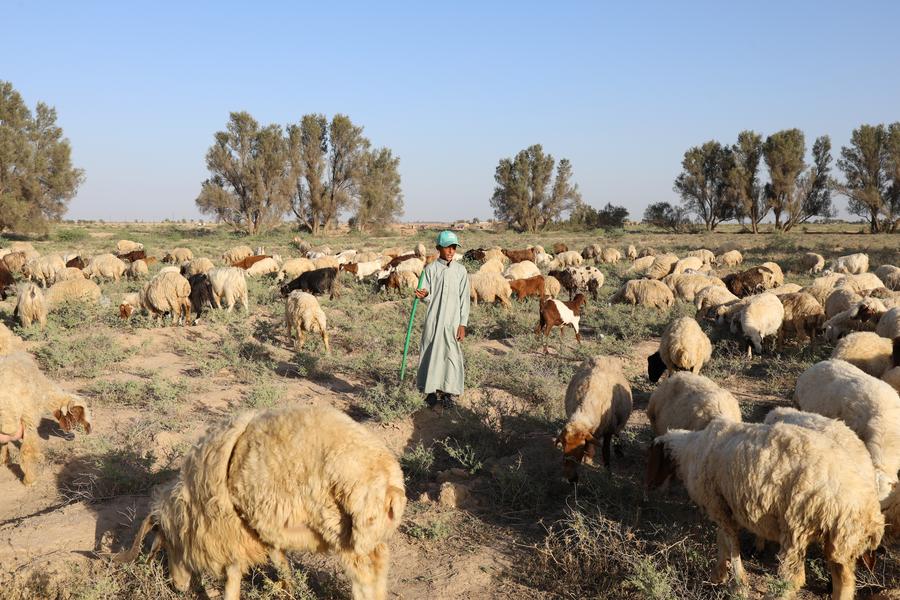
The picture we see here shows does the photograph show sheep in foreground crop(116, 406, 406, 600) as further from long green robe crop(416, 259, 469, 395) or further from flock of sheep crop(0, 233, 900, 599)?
long green robe crop(416, 259, 469, 395)

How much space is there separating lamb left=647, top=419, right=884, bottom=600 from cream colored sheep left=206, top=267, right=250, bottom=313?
1229cm

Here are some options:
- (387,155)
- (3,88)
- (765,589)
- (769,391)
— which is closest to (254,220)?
(387,155)

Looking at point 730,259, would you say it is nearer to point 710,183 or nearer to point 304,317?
point 304,317

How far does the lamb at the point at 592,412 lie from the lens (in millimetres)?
5242

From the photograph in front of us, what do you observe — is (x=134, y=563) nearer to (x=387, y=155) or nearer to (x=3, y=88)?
(x=3, y=88)

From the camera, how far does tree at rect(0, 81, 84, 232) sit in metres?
35.5

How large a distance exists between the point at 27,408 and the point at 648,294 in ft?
42.2

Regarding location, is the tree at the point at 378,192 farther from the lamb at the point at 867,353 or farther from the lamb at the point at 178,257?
the lamb at the point at 867,353

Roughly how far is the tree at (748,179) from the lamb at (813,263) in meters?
29.8

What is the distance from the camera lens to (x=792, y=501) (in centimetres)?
329

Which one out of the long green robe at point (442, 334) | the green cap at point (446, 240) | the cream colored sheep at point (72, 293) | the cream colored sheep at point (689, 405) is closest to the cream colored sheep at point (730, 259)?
the cream colored sheep at point (689, 405)

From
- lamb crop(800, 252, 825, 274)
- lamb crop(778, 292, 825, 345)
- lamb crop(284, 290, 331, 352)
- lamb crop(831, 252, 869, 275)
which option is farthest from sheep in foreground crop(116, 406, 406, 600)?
lamb crop(800, 252, 825, 274)

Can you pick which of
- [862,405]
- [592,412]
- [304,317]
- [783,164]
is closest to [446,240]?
[592,412]

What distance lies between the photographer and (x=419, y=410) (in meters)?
6.70
